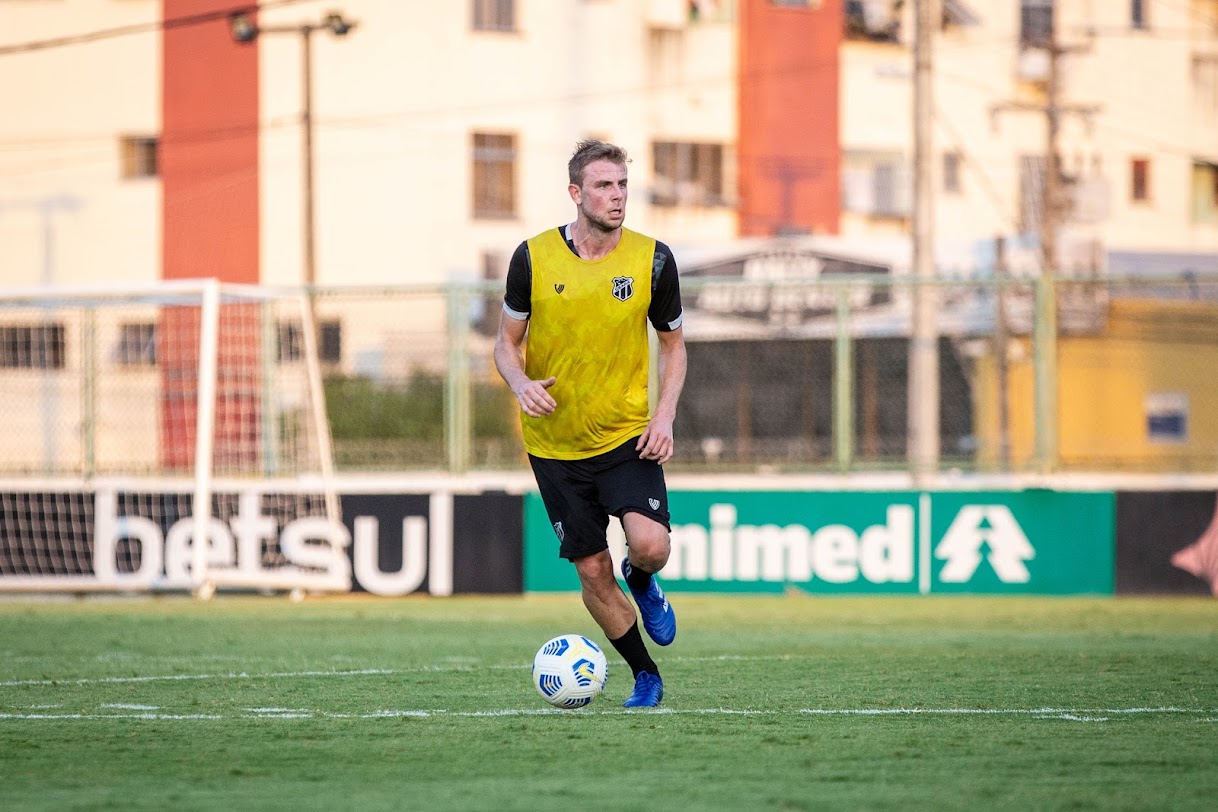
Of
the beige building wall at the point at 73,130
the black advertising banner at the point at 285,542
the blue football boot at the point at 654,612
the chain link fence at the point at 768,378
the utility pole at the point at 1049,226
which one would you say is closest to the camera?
the blue football boot at the point at 654,612

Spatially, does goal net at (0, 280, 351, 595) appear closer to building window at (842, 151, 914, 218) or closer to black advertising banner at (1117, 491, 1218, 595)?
black advertising banner at (1117, 491, 1218, 595)

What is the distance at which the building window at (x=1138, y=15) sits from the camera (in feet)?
138

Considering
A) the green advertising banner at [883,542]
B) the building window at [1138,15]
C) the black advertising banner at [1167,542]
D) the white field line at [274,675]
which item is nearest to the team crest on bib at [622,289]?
the white field line at [274,675]

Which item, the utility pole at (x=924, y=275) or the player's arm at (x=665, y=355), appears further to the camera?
the utility pole at (x=924, y=275)

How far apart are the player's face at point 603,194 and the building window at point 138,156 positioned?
29474 millimetres

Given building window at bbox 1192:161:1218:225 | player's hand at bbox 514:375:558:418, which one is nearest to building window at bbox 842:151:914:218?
building window at bbox 1192:161:1218:225

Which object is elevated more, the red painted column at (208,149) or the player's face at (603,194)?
the red painted column at (208,149)

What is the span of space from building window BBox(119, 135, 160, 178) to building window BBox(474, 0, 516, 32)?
6.83 meters

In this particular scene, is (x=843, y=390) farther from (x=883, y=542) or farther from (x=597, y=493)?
(x=597, y=493)

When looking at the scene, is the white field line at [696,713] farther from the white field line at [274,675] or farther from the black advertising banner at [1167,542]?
the black advertising banner at [1167,542]

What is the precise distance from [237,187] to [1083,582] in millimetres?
22372

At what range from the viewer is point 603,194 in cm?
765

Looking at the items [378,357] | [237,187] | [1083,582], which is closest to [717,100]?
[237,187]

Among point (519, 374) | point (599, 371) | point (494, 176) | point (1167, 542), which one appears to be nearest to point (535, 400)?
point (519, 374)
